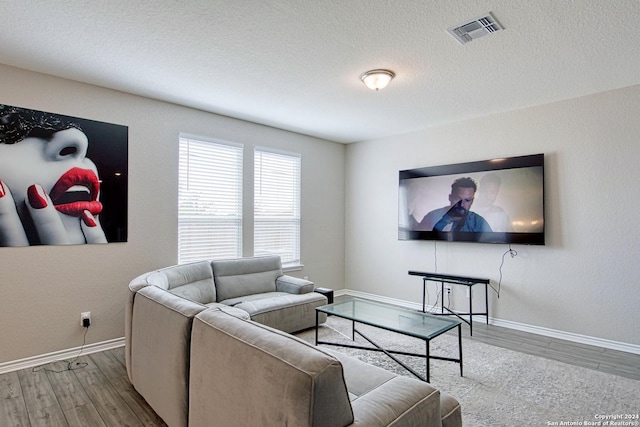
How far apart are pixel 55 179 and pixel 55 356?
1.66 m

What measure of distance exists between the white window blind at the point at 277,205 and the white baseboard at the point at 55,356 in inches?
78.7

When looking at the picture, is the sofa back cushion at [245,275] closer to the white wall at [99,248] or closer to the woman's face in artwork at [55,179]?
the white wall at [99,248]

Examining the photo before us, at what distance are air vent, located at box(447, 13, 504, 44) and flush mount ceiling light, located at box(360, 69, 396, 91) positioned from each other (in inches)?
27.6

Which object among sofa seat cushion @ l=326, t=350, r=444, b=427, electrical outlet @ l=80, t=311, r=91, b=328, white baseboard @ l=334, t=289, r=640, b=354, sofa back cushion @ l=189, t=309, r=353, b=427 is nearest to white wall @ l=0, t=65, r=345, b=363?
electrical outlet @ l=80, t=311, r=91, b=328

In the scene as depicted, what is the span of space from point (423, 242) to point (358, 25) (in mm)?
3450

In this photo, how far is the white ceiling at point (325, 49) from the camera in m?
2.25

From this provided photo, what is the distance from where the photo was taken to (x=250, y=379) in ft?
4.46

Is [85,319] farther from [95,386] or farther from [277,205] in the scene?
[277,205]

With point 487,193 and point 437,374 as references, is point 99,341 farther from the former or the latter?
point 487,193

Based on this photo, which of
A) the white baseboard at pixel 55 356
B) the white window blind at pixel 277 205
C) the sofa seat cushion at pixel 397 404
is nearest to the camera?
the sofa seat cushion at pixel 397 404

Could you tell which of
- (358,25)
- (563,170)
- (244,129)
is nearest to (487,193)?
(563,170)

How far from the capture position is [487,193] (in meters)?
4.43

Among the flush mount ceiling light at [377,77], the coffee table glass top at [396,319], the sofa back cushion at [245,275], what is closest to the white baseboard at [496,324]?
the sofa back cushion at [245,275]

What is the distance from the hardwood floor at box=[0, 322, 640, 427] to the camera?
2.29 m
